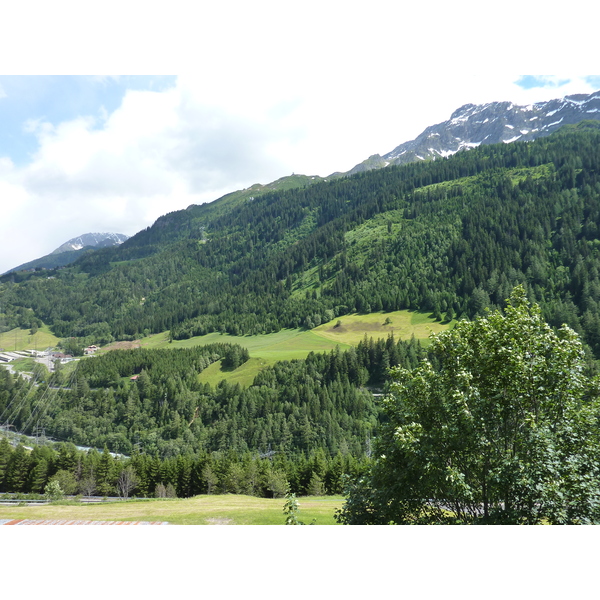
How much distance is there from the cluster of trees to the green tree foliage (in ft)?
177

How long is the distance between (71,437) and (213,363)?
59.1m

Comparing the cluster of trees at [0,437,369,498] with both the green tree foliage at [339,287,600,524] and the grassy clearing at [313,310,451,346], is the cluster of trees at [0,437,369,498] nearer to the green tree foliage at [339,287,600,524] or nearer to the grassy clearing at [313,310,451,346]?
the green tree foliage at [339,287,600,524]

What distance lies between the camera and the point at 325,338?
576 ft

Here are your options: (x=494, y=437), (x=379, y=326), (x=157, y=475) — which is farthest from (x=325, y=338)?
(x=494, y=437)

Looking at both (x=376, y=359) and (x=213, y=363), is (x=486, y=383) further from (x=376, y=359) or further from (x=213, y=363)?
(x=213, y=363)

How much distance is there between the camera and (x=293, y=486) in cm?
6525

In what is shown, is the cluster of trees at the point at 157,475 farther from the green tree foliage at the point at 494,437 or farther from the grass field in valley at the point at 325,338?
the grass field in valley at the point at 325,338

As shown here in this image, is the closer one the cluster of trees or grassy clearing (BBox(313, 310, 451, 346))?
the cluster of trees

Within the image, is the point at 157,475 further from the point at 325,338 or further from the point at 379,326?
the point at 379,326

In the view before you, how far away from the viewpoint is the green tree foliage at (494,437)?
9.16m

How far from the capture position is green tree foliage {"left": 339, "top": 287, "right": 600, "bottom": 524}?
361 inches

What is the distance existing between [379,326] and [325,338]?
28.5 m

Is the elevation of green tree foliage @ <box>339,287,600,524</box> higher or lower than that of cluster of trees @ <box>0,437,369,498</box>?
higher

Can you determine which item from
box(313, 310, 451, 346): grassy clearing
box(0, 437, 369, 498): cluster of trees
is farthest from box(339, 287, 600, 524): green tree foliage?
box(313, 310, 451, 346): grassy clearing
